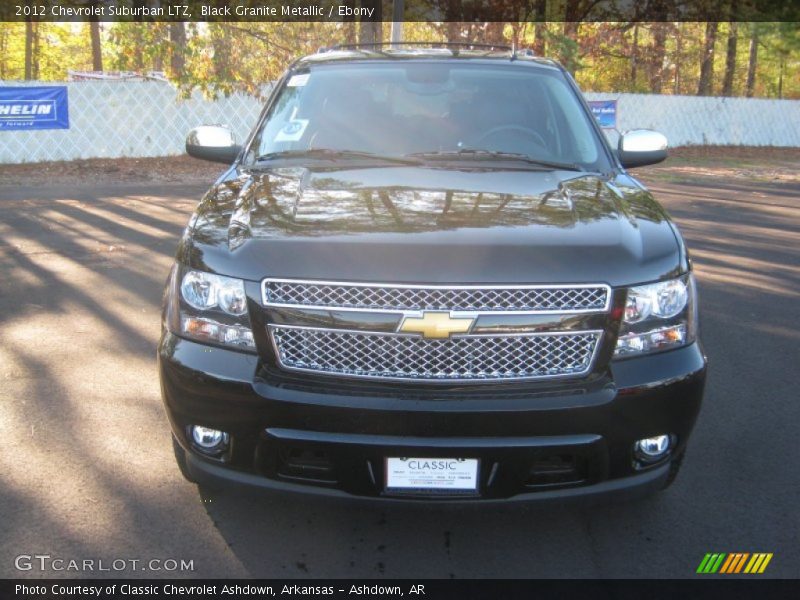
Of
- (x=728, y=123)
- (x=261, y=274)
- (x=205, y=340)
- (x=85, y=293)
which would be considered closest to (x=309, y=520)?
(x=205, y=340)

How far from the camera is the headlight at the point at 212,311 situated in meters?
2.84

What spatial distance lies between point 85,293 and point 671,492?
4.97 meters

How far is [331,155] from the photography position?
407 cm

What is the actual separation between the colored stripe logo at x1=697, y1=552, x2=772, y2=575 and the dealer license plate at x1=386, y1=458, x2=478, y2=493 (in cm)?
100

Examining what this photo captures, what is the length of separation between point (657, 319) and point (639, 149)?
1.93 meters

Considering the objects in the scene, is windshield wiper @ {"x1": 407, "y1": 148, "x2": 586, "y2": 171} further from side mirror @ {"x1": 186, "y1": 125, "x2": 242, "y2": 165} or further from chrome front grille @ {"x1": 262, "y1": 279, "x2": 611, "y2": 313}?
chrome front grille @ {"x1": 262, "y1": 279, "x2": 611, "y2": 313}

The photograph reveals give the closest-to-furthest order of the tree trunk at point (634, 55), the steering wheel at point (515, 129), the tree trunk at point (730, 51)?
the steering wheel at point (515, 129)
the tree trunk at point (730, 51)
the tree trunk at point (634, 55)

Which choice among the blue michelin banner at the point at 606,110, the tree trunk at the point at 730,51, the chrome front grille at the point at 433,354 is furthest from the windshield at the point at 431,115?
the tree trunk at the point at 730,51

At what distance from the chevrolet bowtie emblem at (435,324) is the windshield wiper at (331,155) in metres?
1.41

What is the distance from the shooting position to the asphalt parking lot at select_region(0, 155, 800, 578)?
3.06 m

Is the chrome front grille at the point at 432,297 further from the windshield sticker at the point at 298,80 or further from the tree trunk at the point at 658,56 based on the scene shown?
the tree trunk at the point at 658,56

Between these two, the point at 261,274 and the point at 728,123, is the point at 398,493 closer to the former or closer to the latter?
the point at 261,274

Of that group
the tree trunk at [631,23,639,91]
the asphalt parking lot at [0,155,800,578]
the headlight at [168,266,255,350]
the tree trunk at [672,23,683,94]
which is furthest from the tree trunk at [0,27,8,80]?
the headlight at [168,266,255,350]

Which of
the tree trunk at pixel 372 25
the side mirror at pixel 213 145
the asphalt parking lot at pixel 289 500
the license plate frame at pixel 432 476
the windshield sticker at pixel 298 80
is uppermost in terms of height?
the tree trunk at pixel 372 25
